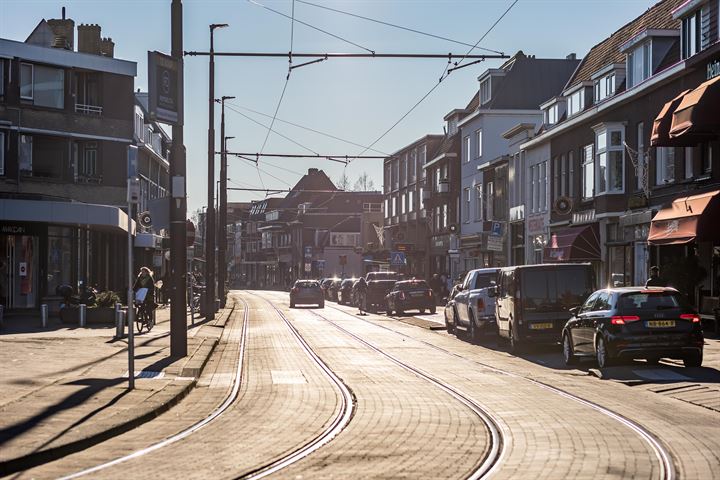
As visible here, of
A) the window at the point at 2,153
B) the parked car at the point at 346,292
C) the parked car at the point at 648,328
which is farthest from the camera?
the parked car at the point at 346,292

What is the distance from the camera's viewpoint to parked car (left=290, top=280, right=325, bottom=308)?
188 ft

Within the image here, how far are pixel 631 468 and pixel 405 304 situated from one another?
119ft

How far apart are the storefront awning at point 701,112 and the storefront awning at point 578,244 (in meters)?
12.4

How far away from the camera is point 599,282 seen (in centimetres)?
3869

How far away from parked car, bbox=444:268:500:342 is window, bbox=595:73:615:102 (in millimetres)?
10332

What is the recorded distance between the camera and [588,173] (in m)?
40.0

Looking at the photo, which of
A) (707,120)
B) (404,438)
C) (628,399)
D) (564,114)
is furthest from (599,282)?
(404,438)

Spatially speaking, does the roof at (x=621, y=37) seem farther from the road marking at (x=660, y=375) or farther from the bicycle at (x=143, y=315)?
the road marking at (x=660, y=375)

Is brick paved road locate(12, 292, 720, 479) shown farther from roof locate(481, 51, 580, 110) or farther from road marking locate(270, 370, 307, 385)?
roof locate(481, 51, 580, 110)

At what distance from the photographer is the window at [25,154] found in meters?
42.8

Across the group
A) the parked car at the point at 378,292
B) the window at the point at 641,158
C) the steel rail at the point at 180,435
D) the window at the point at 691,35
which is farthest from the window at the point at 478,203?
the steel rail at the point at 180,435

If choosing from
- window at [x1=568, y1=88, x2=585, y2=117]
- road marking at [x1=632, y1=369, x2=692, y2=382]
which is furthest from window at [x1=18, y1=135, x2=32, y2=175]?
road marking at [x1=632, y1=369, x2=692, y2=382]

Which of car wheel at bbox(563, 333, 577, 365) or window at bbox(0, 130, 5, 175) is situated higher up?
window at bbox(0, 130, 5, 175)

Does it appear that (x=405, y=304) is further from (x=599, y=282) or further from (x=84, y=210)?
(x=84, y=210)
